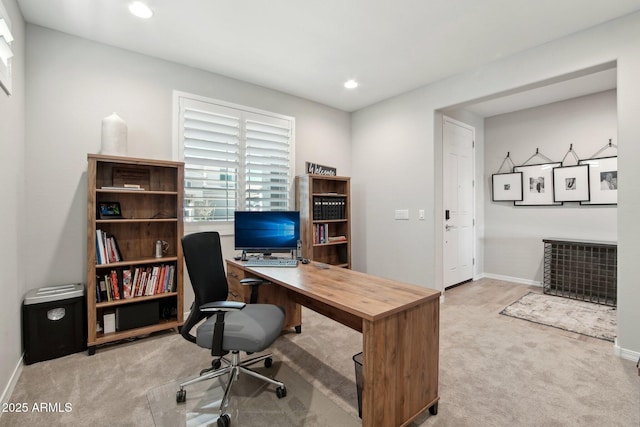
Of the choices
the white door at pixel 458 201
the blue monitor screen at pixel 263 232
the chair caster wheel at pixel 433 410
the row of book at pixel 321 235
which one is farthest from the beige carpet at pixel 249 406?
the white door at pixel 458 201

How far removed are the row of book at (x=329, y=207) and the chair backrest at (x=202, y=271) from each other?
1.86 meters

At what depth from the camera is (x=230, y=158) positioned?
11.7ft

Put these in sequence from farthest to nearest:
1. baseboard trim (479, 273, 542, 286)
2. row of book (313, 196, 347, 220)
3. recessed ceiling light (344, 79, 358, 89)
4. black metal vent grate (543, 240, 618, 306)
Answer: baseboard trim (479, 273, 542, 286), row of book (313, 196, 347, 220), black metal vent grate (543, 240, 618, 306), recessed ceiling light (344, 79, 358, 89)

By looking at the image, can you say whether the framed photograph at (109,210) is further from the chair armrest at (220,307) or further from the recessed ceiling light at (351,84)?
the recessed ceiling light at (351,84)

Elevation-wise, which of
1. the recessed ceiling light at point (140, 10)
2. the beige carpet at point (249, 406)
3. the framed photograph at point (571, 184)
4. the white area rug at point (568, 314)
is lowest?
the beige carpet at point (249, 406)

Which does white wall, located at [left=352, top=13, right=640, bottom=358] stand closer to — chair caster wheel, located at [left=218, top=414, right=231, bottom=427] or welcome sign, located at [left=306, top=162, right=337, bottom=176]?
welcome sign, located at [left=306, top=162, right=337, bottom=176]

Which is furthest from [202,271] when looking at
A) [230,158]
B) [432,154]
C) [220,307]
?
[432,154]

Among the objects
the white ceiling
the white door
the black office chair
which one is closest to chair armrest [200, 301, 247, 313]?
the black office chair

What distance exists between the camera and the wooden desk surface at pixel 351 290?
1560 millimetres

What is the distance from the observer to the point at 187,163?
129 inches

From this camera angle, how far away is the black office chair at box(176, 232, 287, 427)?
174 cm

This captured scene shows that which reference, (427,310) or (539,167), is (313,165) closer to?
(427,310)

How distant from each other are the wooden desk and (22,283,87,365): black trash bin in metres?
1.84

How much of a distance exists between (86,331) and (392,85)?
4.20 m
